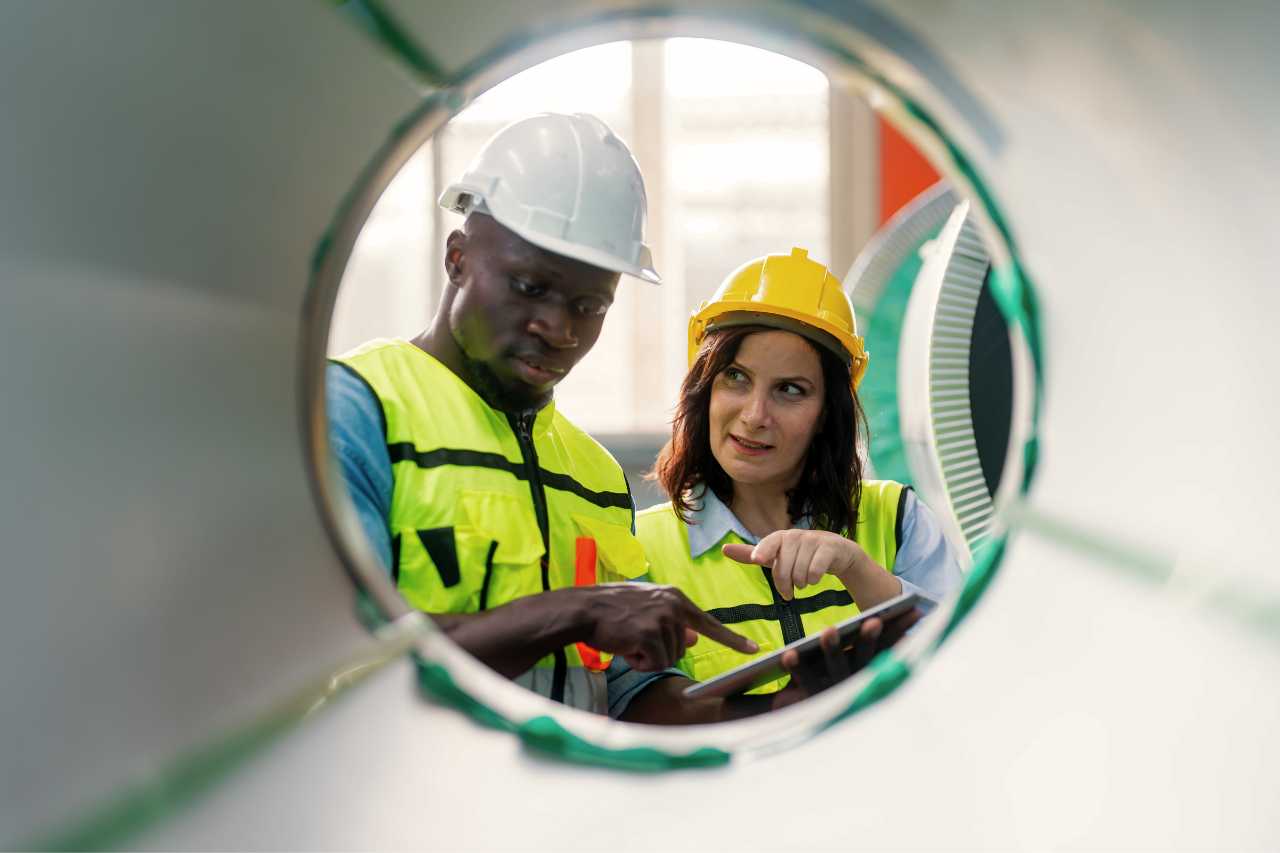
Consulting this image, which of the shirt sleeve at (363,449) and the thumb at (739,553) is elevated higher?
the shirt sleeve at (363,449)

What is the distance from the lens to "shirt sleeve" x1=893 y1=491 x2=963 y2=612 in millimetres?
1791

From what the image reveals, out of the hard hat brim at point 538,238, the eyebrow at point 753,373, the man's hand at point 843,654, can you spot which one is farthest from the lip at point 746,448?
the man's hand at point 843,654

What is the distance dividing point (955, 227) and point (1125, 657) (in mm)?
1204

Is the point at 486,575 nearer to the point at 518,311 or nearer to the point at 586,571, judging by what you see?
the point at 586,571

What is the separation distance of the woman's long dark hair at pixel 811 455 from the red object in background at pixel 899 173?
2027 mm

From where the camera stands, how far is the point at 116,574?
0.58 metres

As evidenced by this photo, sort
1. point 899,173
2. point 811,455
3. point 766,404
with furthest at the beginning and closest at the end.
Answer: point 899,173 < point 811,455 < point 766,404

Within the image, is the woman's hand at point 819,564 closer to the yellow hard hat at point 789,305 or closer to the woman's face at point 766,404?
the woman's face at point 766,404

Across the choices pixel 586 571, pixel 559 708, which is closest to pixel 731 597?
pixel 586 571

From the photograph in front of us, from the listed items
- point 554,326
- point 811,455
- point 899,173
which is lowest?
point 811,455

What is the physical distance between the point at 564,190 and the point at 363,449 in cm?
50

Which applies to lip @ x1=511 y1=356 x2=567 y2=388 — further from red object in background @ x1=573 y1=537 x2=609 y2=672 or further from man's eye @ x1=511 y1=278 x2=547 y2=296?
red object in background @ x1=573 y1=537 x2=609 y2=672

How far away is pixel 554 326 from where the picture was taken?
141 centimetres

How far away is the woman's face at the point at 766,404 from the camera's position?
1.77 m
